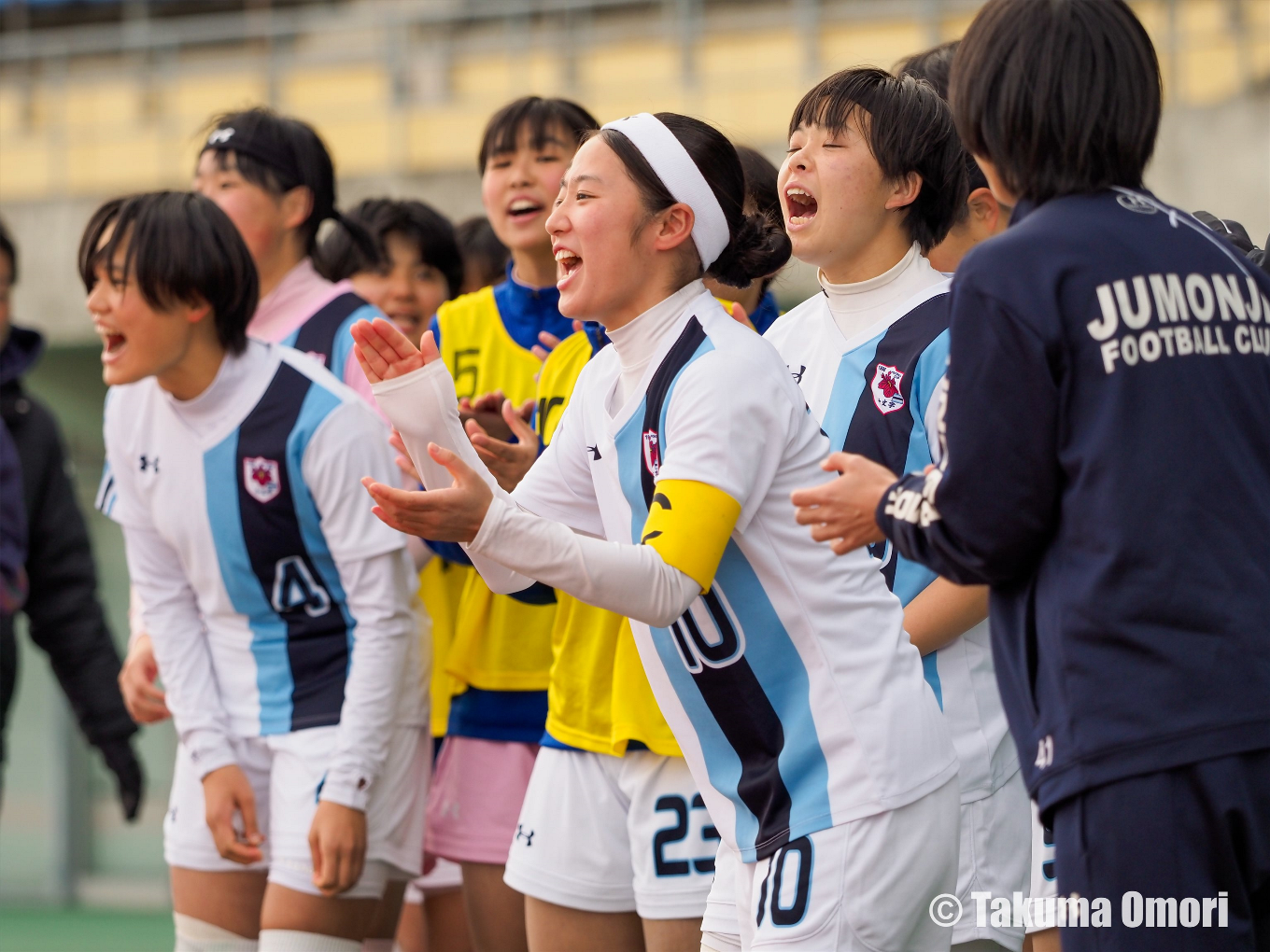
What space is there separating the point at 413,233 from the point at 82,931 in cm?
439

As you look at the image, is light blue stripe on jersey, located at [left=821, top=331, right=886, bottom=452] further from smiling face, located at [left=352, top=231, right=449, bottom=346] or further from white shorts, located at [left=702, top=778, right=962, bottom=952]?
smiling face, located at [left=352, top=231, right=449, bottom=346]

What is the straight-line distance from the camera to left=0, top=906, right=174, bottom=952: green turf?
6.86 m

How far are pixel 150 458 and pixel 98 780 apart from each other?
557 cm

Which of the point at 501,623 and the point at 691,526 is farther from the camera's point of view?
the point at 501,623

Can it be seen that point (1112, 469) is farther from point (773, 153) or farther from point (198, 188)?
point (773, 153)

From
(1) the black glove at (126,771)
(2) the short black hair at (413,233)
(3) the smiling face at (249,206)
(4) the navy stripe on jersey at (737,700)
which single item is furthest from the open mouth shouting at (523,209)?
(1) the black glove at (126,771)

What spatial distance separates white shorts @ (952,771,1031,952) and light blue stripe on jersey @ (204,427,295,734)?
154 centimetres

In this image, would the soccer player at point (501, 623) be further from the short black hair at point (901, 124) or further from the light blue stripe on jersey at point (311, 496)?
the short black hair at point (901, 124)

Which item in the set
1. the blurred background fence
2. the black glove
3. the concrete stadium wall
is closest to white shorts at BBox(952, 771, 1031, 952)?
the black glove

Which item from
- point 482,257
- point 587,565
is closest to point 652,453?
point 587,565

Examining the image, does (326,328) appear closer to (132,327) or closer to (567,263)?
(132,327)

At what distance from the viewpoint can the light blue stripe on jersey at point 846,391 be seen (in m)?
2.79

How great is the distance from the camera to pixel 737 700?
234 cm

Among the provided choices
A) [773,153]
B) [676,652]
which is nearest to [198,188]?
[676,652]
